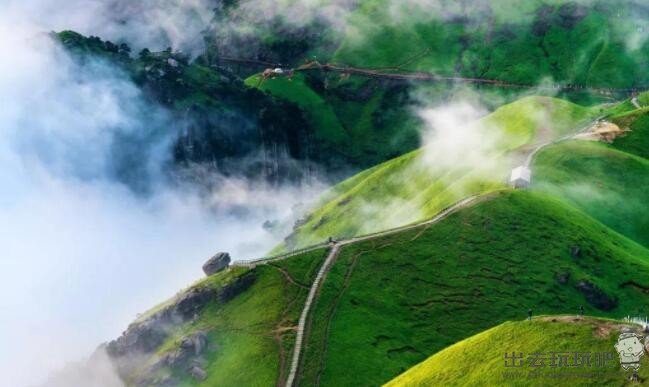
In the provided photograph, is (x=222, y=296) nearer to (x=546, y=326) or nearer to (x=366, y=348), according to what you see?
(x=366, y=348)

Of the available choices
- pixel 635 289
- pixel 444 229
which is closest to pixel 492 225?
pixel 444 229

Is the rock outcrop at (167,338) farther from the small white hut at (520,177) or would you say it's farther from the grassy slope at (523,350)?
the small white hut at (520,177)

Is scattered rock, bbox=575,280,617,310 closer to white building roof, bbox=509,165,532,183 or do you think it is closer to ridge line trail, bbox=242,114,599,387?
ridge line trail, bbox=242,114,599,387

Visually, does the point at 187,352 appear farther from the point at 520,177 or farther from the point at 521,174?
the point at 521,174

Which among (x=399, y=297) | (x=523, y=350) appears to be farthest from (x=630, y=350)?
(x=399, y=297)

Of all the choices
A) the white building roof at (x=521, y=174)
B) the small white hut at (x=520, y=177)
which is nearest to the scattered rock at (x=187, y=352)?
the small white hut at (x=520, y=177)

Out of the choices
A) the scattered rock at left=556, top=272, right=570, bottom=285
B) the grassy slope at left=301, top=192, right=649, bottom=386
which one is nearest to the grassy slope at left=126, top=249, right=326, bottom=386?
the grassy slope at left=301, top=192, right=649, bottom=386
